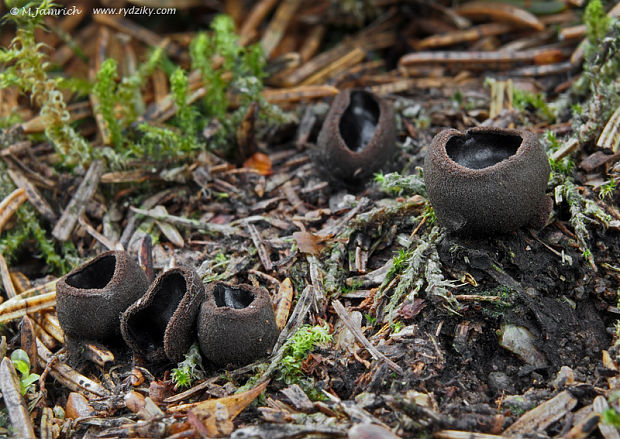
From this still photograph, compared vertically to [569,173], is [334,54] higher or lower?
higher

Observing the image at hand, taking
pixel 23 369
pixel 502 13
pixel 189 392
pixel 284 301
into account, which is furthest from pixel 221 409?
pixel 502 13

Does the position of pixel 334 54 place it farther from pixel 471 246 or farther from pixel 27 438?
pixel 27 438

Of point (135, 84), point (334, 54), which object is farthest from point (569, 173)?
point (135, 84)

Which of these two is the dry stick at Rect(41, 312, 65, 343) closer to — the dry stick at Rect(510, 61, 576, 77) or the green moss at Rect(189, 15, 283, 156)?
the green moss at Rect(189, 15, 283, 156)

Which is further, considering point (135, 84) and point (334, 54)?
point (334, 54)

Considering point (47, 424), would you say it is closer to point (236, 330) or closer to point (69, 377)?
point (69, 377)

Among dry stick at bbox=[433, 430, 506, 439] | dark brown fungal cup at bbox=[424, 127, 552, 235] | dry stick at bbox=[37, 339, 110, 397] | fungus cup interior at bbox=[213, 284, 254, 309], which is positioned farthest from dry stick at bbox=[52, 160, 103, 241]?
dry stick at bbox=[433, 430, 506, 439]
